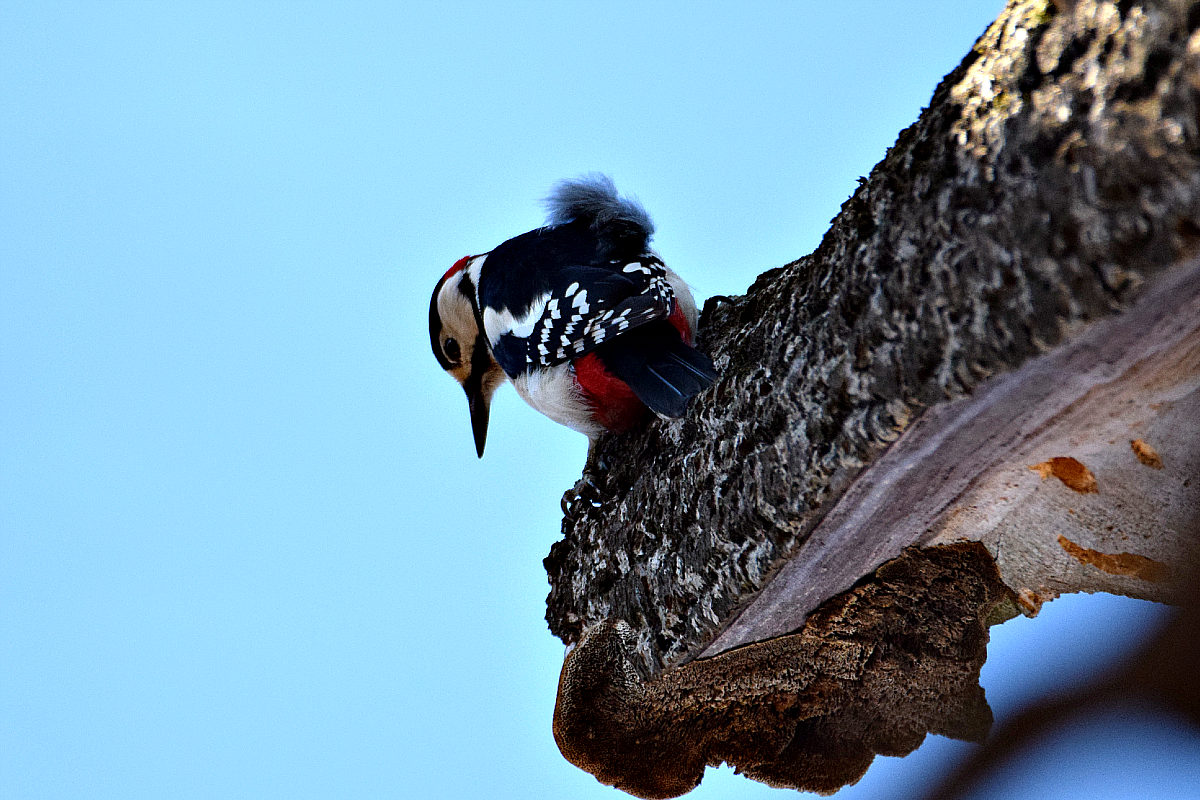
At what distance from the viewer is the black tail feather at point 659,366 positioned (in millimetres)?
2133

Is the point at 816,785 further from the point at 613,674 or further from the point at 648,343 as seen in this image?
the point at 648,343

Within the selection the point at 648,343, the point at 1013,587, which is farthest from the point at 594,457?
the point at 1013,587

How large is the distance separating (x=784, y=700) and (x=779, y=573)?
539 mm

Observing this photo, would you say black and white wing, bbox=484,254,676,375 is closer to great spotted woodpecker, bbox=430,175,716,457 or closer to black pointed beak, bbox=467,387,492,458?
great spotted woodpecker, bbox=430,175,716,457

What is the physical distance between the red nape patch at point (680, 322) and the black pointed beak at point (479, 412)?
1.16 metres

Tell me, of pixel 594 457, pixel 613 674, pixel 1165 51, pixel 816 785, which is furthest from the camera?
pixel 594 457

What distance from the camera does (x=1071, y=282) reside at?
113cm

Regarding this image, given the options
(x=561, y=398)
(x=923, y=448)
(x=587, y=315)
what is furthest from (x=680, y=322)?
(x=923, y=448)

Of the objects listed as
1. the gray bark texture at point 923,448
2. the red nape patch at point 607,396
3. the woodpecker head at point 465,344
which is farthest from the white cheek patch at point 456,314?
the gray bark texture at point 923,448

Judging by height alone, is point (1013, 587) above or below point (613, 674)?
below

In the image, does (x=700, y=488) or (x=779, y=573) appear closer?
(x=779, y=573)

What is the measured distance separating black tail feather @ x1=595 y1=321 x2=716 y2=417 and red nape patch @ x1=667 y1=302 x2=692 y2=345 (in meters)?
0.04

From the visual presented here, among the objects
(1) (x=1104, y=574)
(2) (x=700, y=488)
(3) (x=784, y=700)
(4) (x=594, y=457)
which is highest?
(4) (x=594, y=457)

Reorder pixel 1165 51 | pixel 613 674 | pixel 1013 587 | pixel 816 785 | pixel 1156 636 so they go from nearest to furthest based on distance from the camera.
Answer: pixel 1156 636
pixel 1165 51
pixel 1013 587
pixel 613 674
pixel 816 785
